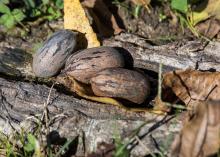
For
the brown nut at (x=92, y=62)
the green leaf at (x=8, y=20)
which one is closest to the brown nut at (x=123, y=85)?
the brown nut at (x=92, y=62)

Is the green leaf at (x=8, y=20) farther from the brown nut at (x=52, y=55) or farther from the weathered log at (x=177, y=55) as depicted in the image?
the weathered log at (x=177, y=55)

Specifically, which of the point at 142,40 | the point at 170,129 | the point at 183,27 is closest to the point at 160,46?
the point at 142,40

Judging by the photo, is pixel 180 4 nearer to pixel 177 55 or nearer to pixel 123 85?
pixel 177 55

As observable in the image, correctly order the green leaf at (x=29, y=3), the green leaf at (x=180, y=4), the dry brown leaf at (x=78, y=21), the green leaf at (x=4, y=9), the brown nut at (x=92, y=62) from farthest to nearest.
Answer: the green leaf at (x=29, y=3) < the green leaf at (x=4, y=9) < the green leaf at (x=180, y=4) < the dry brown leaf at (x=78, y=21) < the brown nut at (x=92, y=62)

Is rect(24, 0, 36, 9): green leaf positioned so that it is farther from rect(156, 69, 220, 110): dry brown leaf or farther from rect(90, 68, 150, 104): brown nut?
rect(156, 69, 220, 110): dry brown leaf

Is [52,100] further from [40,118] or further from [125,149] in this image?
[125,149]
